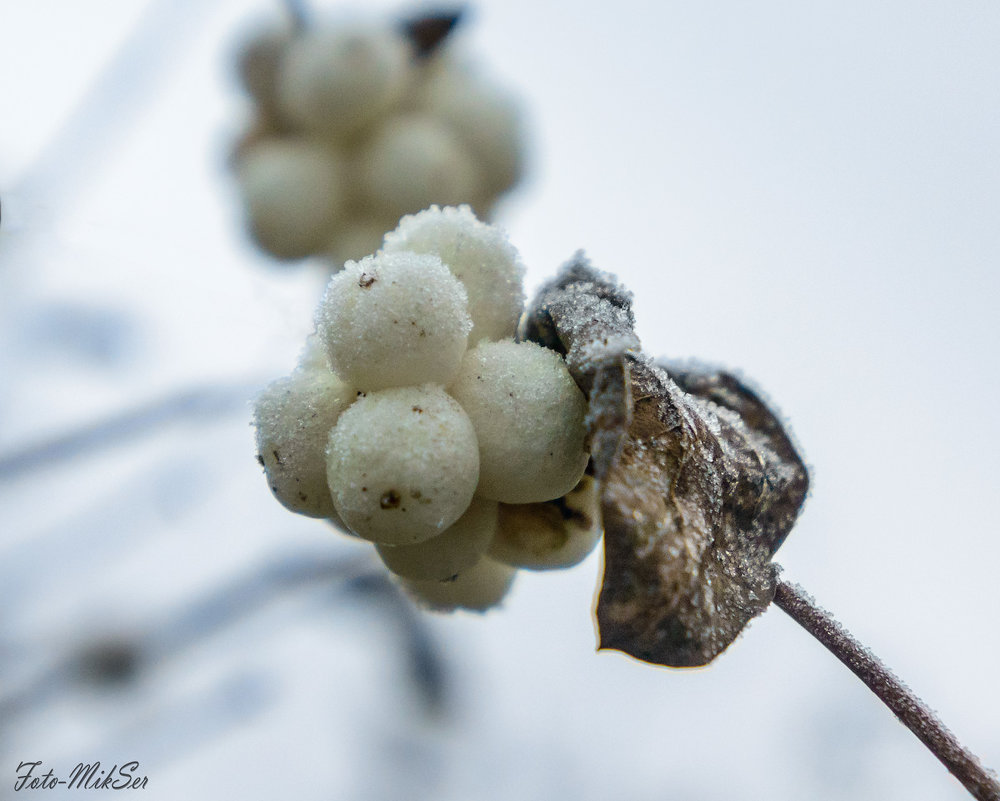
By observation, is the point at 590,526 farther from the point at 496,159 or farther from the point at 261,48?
the point at 261,48

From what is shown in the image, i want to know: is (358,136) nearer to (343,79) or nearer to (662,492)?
(343,79)

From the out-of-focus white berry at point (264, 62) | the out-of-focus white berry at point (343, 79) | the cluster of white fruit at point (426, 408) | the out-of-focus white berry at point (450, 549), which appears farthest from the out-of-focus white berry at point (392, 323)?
the out-of-focus white berry at point (264, 62)

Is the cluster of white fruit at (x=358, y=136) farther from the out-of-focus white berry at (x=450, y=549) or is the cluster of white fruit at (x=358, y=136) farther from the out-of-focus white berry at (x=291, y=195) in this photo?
the out-of-focus white berry at (x=450, y=549)

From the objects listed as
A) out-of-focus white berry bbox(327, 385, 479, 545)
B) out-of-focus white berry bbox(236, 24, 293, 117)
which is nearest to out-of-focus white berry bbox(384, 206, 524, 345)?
out-of-focus white berry bbox(327, 385, 479, 545)

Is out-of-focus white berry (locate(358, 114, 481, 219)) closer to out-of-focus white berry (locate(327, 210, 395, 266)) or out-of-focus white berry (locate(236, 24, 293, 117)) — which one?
out-of-focus white berry (locate(327, 210, 395, 266))

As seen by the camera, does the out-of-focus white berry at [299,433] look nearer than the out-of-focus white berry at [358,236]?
Yes
